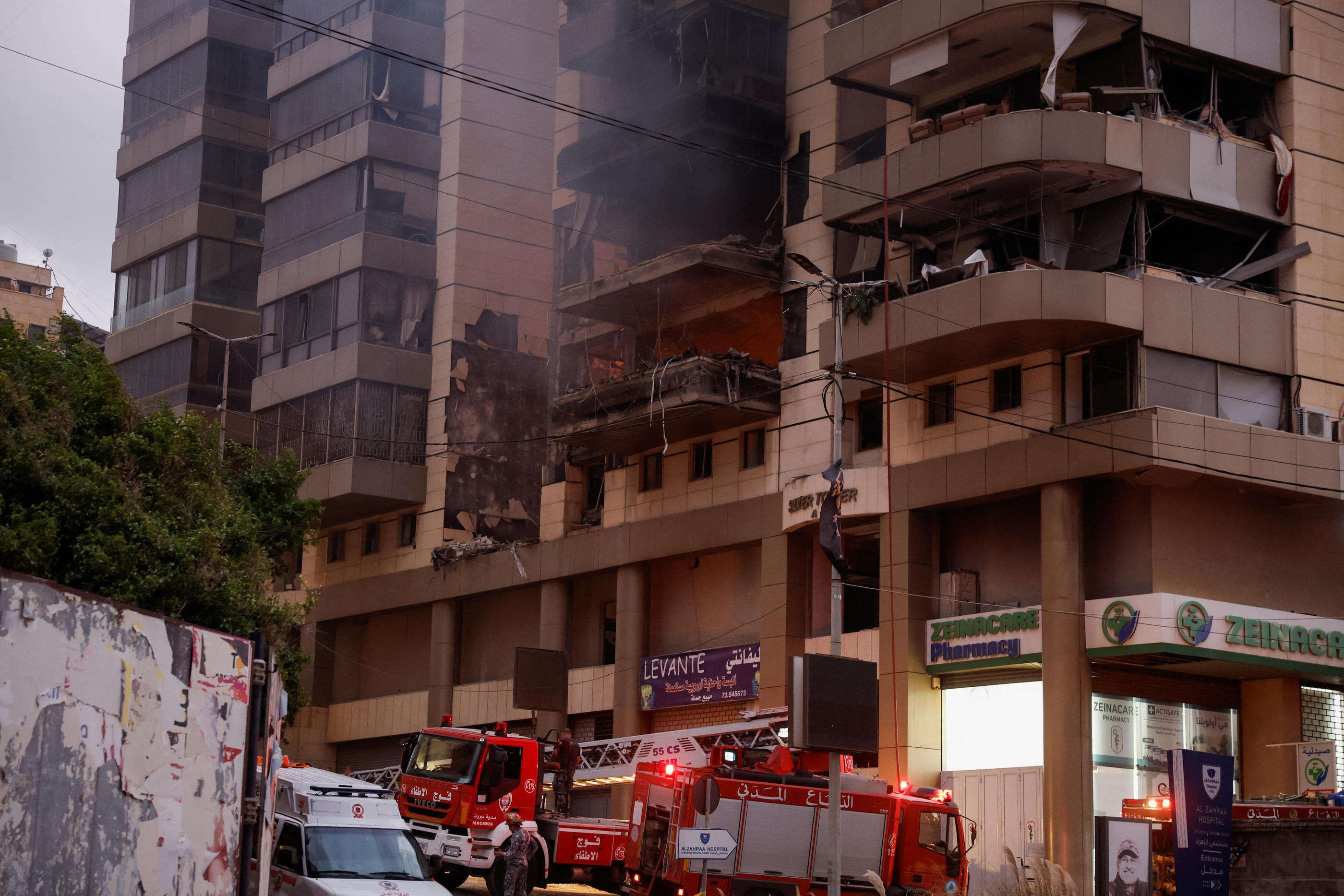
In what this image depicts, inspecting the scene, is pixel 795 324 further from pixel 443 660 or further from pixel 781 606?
pixel 443 660

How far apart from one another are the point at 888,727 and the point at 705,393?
8.81 metres

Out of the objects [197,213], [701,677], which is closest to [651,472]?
[701,677]

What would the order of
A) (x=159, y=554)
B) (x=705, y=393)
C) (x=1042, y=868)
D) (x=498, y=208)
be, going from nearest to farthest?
1. (x=1042, y=868)
2. (x=159, y=554)
3. (x=705, y=393)
4. (x=498, y=208)

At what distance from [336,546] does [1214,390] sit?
30.3 meters

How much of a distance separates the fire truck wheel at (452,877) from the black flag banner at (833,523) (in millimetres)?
7975

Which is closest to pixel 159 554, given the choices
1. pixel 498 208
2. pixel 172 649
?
pixel 172 649

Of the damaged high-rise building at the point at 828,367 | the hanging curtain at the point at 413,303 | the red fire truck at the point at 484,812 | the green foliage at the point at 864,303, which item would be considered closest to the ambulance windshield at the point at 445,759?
the red fire truck at the point at 484,812

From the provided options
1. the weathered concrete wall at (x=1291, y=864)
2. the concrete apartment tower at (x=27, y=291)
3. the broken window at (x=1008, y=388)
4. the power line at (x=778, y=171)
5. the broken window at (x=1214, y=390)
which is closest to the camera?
the weathered concrete wall at (x=1291, y=864)

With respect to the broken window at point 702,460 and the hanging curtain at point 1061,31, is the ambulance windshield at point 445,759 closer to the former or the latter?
the broken window at point 702,460

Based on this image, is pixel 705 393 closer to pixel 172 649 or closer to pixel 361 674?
pixel 361 674

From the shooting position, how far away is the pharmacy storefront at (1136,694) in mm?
29250

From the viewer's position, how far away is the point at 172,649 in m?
11.4

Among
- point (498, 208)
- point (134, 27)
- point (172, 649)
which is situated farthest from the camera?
point (134, 27)

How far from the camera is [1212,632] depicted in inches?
1145
